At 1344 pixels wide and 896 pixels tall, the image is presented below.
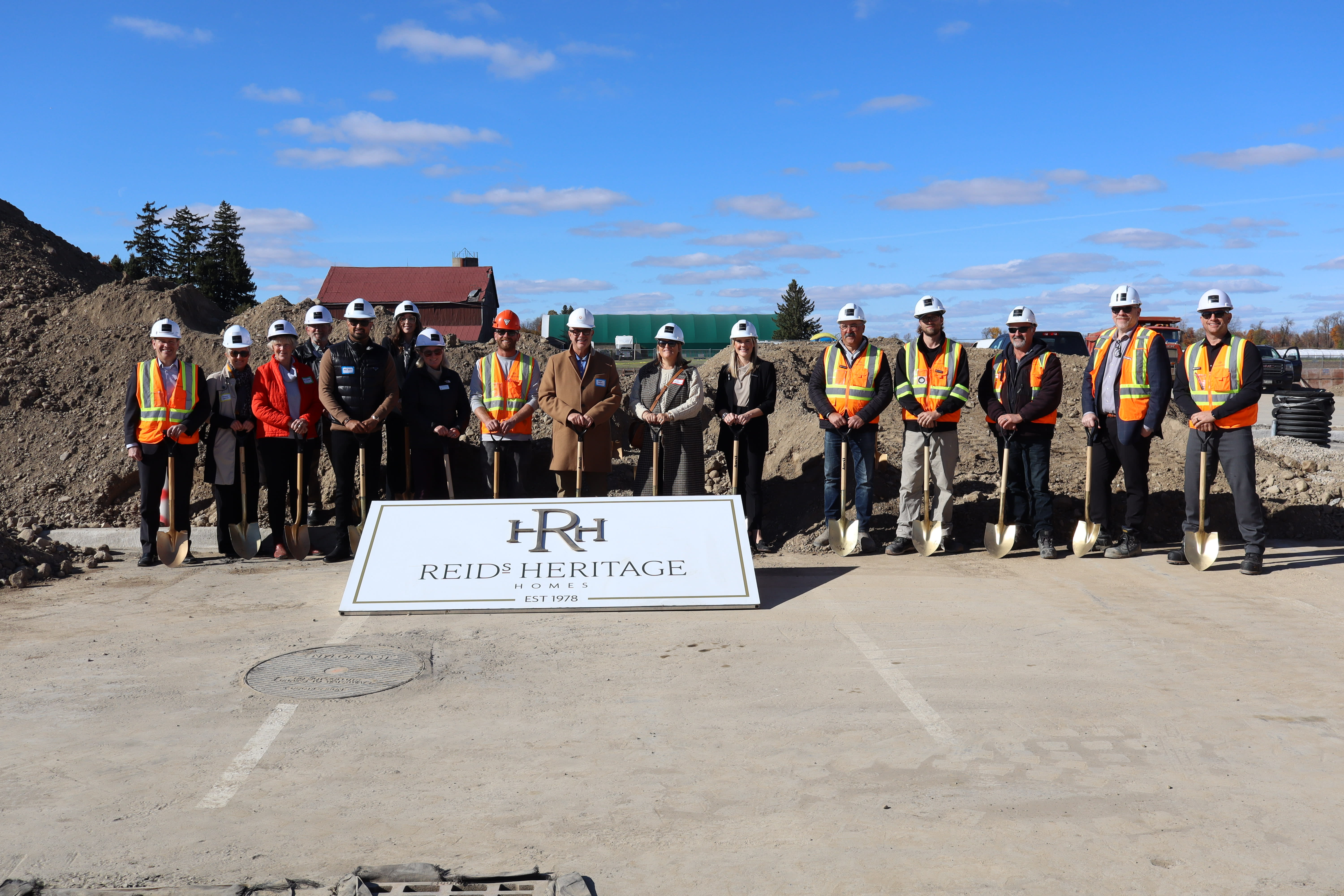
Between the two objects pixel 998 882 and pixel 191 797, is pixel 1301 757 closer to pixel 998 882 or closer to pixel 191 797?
pixel 998 882

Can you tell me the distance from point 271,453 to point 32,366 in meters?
7.35

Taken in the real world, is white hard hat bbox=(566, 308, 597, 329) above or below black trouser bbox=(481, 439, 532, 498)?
above

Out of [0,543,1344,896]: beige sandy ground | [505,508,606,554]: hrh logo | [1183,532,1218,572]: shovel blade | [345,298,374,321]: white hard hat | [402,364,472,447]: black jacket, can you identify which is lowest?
[0,543,1344,896]: beige sandy ground

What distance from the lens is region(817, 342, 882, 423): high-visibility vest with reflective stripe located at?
937 centimetres

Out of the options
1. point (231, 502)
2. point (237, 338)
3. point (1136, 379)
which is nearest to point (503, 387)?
point (237, 338)

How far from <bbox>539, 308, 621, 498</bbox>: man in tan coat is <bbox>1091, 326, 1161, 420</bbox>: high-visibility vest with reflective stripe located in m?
4.64

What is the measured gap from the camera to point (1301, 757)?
438 centimetres

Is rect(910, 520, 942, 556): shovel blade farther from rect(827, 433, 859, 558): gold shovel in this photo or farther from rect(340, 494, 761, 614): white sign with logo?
rect(340, 494, 761, 614): white sign with logo

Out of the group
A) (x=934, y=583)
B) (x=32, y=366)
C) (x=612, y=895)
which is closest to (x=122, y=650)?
(x=612, y=895)

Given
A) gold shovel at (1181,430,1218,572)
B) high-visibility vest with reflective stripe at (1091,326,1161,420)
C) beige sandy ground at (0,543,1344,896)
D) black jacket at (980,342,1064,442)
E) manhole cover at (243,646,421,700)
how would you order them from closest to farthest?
beige sandy ground at (0,543,1344,896) < manhole cover at (243,646,421,700) < gold shovel at (1181,430,1218,572) < high-visibility vest with reflective stripe at (1091,326,1161,420) < black jacket at (980,342,1064,442)

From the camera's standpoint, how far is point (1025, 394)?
29.9ft

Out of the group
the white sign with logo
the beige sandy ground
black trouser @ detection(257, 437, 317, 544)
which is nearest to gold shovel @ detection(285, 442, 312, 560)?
black trouser @ detection(257, 437, 317, 544)

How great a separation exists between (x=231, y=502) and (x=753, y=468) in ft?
16.9

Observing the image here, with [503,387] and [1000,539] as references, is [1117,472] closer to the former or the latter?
[1000,539]
